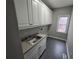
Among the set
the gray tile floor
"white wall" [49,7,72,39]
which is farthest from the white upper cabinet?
"white wall" [49,7,72,39]

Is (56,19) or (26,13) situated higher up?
(56,19)

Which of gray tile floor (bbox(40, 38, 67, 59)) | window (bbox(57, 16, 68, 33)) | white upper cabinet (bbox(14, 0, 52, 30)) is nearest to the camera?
white upper cabinet (bbox(14, 0, 52, 30))

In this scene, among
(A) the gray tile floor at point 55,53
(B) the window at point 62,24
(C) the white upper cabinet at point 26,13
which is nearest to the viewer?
(C) the white upper cabinet at point 26,13

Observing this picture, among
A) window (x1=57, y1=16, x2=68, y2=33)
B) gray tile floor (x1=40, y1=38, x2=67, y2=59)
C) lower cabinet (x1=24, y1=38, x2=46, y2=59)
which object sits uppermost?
window (x1=57, y1=16, x2=68, y2=33)

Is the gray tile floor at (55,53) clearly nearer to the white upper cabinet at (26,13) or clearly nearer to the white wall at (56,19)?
the white upper cabinet at (26,13)

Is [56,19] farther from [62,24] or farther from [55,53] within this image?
[55,53]

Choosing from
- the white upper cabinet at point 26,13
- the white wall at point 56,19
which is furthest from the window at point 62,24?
the white upper cabinet at point 26,13

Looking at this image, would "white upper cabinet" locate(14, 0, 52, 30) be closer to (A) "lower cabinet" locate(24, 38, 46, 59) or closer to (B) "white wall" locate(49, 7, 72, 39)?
(A) "lower cabinet" locate(24, 38, 46, 59)

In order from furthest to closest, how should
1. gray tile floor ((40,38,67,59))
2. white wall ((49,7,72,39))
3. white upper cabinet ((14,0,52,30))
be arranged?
white wall ((49,7,72,39)) < gray tile floor ((40,38,67,59)) < white upper cabinet ((14,0,52,30))

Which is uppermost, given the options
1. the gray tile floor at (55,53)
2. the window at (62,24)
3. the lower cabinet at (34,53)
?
the window at (62,24)

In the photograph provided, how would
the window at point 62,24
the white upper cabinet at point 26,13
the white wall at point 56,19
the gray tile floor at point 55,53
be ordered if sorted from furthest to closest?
the window at point 62,24 → the white wall at point 56,19 → the gray tile floor at point 55,53 → the white upper cabinet at point 26,13

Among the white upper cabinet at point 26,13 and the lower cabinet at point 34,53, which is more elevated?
the white upper cabinet at point 26,13

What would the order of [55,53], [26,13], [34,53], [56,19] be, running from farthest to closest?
[56,19] < [55,53] < [34,53] < [26,13]

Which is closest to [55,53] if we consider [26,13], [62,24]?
[26,13]
